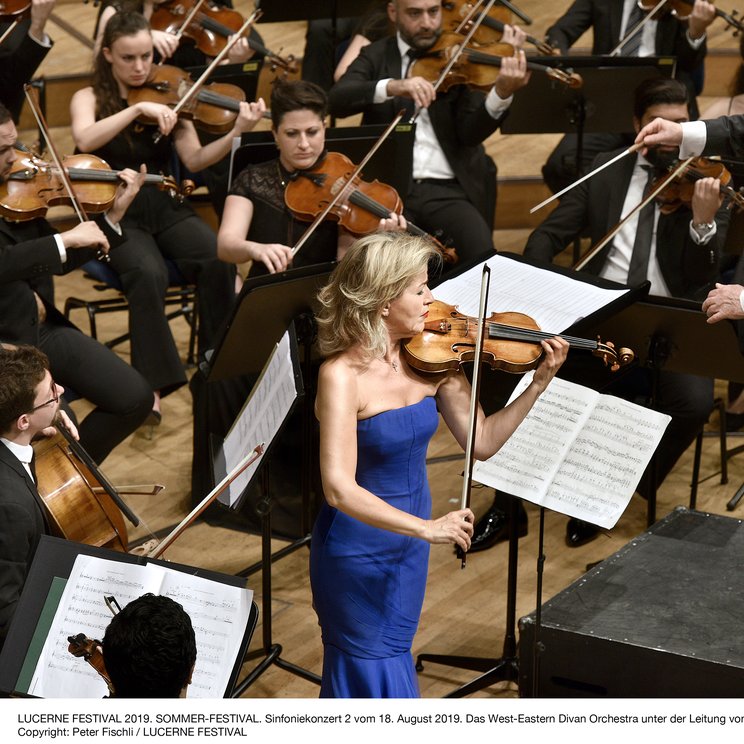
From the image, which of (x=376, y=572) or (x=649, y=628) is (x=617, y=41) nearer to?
(x=649, y=628)

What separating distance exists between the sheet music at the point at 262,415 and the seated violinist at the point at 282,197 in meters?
1.04

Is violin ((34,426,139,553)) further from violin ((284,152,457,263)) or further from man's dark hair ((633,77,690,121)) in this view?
man's dark hair ((633,77,690,121))

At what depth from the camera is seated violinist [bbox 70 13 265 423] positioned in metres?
4.24

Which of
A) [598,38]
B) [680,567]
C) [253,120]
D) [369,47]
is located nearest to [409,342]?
[680,567]

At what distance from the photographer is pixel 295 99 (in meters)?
3.73

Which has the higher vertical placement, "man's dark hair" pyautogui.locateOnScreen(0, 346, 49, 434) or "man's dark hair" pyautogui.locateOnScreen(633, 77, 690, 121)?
"man's dark hair" pyautogui.locateOnScreen(633, 77, 690, 121)

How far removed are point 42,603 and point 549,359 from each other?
1.15 m

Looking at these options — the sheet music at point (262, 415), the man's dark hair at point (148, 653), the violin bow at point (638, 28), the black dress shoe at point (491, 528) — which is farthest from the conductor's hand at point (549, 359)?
the violin bow at point (638, 28)

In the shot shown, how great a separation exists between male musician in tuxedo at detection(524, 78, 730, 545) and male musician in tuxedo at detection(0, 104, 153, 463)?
1.47 meters

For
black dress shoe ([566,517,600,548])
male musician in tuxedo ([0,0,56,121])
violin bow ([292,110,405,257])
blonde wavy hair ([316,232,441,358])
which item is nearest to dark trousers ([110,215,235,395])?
violin bow ([292,110,405,257])

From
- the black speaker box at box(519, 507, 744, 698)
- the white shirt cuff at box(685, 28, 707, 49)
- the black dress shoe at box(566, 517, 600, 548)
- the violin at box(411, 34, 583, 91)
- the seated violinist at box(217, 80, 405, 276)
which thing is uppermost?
the white shirt cuff at box(685, 28, 707, 49)

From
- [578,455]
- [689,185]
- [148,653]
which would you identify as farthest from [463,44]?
[148,653]

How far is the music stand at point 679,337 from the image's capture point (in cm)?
312
